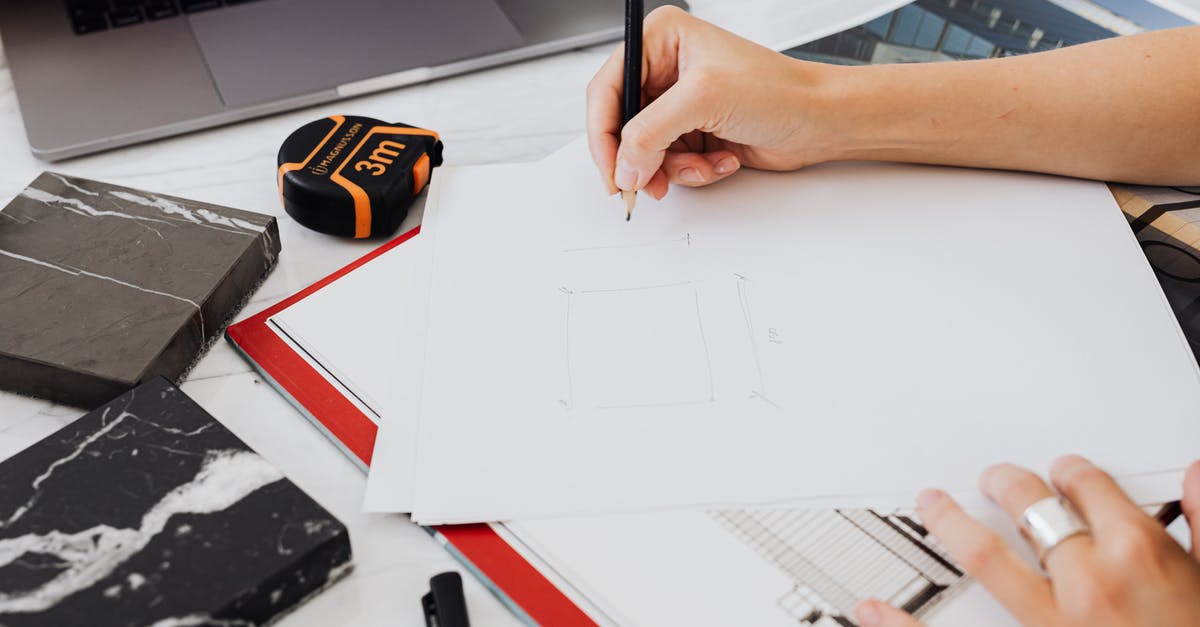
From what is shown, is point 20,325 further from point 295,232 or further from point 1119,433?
point 1119,433

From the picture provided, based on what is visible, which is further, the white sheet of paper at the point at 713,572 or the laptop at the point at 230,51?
the laptop at the point at 230,51

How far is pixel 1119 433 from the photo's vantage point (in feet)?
1.64

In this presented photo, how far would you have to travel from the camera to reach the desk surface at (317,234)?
46cm

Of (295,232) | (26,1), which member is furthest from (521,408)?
(26,1)

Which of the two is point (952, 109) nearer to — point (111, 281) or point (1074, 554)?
point (1074, 554)

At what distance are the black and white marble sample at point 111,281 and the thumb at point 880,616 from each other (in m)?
0.40

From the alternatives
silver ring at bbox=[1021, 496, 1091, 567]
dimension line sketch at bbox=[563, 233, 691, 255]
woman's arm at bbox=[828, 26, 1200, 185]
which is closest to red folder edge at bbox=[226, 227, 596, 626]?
dimension line sketch at bbox=[563, 233, 691, 255]

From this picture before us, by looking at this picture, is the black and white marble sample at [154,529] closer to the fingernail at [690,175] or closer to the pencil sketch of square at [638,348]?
the pencil sketch of square at [638,348]

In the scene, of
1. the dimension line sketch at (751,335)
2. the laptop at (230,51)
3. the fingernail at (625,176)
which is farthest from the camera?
the laptop at (230,51)

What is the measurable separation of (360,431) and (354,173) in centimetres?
22

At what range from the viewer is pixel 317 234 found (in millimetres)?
667

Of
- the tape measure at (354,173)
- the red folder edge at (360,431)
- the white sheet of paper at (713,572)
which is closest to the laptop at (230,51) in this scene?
the tape measure at (354,173)

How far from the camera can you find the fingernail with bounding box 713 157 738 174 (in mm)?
672

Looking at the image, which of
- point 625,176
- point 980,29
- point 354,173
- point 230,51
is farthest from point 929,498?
point 230,51
